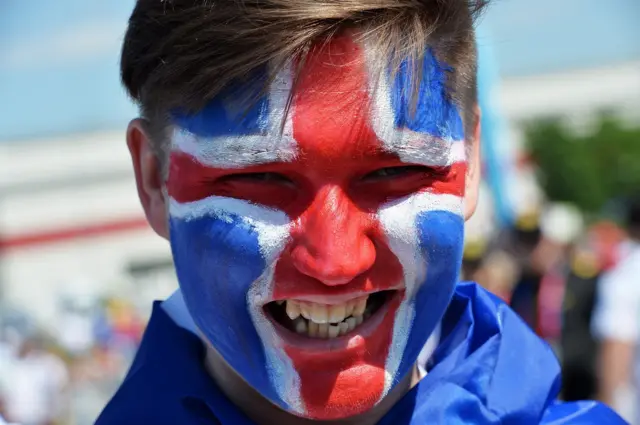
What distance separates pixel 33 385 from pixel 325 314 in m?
7.24

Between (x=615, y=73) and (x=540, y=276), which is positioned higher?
(x=540, y=276)

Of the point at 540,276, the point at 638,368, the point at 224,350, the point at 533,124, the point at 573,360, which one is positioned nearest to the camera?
the point at 224,350

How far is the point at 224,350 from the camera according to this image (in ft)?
5.11

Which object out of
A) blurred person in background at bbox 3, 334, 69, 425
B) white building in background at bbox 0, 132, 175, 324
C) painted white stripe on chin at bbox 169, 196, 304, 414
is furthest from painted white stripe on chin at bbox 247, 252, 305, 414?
white building in background at bbox 0, 132, 175, 324

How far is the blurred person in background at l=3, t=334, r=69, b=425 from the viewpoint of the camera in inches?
307

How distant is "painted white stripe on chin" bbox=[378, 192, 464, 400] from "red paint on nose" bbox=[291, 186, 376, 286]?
0.04 m

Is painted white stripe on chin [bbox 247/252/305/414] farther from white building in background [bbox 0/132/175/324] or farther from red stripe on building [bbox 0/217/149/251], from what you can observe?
red stripe on building [bbox 0/217/149/251]

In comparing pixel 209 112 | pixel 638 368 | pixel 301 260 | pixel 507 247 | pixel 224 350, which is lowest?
pixel 507 247

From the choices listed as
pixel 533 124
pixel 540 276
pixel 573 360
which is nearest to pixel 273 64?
pixel 573 360

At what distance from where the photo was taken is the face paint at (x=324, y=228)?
1.44 metres

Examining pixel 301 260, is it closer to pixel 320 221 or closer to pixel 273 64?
pixel 320 221

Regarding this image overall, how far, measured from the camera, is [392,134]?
1.47 m

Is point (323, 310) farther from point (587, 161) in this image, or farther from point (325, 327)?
point (587, 161)

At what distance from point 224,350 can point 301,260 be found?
0.77 feet
